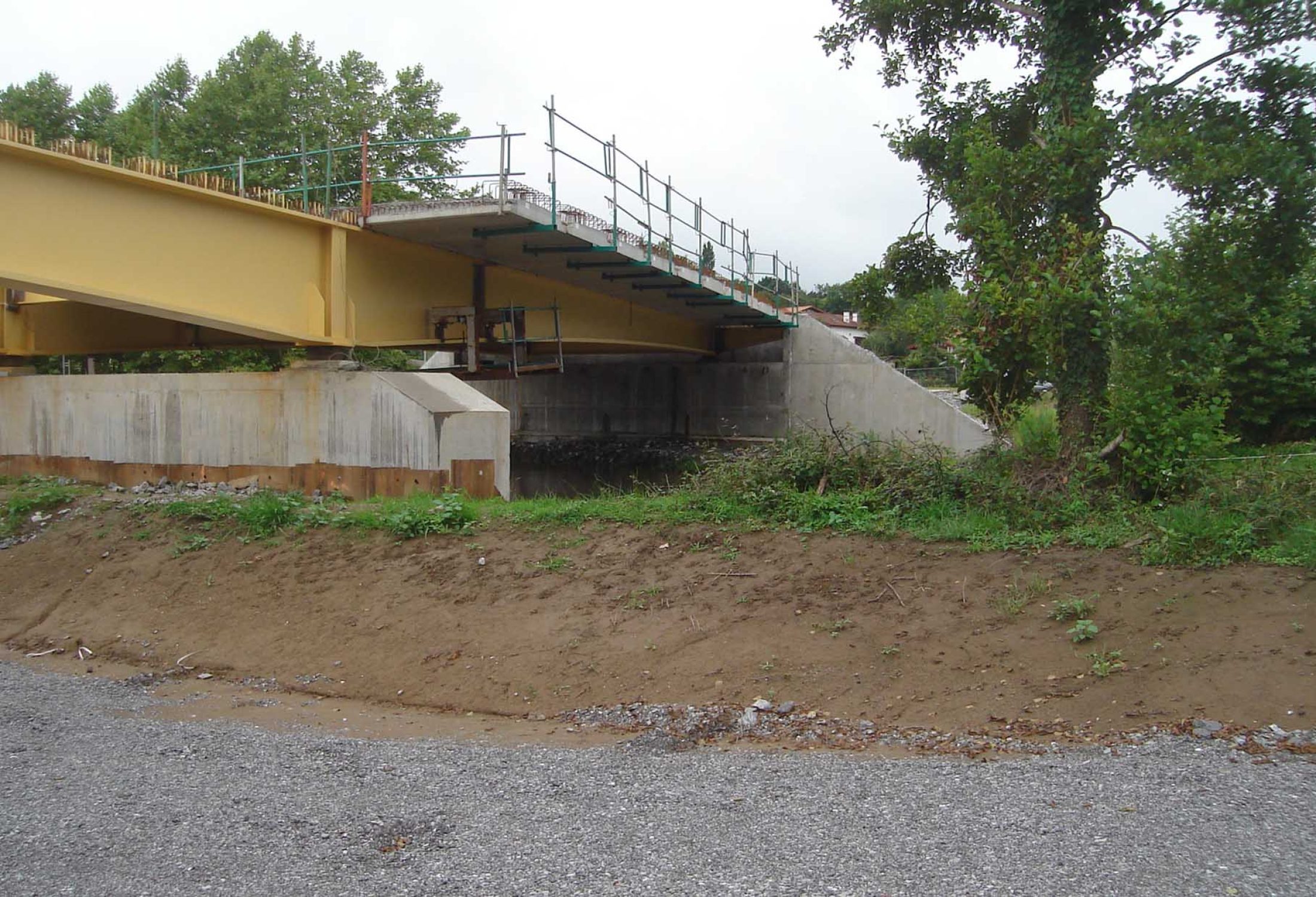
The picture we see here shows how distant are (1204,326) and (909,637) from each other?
14.8 ft

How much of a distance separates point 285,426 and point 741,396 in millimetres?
15612

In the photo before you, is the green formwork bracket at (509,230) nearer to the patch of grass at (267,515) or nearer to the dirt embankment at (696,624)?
the patch of grass at (267,515)

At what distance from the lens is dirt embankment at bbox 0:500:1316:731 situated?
22.0ft

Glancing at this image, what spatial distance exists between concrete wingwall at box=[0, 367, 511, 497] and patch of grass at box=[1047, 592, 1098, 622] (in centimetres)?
744

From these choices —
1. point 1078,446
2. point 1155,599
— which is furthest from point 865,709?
point 1078,446

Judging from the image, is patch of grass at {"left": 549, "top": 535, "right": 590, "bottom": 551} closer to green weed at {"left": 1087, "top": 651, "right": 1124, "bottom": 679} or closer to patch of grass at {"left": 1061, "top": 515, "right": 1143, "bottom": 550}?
patch of grass at {"left": 1061, "top": 515, "right": 1143, "bottom": 550}

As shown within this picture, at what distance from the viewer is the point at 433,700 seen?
7973 mm

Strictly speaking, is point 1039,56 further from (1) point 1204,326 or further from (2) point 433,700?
(2) point 433,700

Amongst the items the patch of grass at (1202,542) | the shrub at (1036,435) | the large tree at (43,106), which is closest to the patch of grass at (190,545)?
the shrub at (1036,435)

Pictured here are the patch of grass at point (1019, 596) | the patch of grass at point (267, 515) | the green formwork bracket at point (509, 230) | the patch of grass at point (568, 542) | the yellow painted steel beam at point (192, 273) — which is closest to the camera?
the patch of grass at point (1019, 596)

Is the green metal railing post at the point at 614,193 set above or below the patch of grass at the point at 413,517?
above

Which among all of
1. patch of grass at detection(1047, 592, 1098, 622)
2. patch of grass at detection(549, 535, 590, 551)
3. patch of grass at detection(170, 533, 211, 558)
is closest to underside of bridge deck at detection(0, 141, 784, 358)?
patch of grass at detection(170, 533, 211, 558)

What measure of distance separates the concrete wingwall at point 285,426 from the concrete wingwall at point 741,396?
33.1 feet

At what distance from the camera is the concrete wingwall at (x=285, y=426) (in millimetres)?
12859
